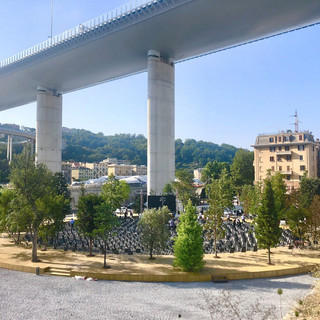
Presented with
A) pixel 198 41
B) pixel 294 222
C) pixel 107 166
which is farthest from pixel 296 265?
pixel 107 166

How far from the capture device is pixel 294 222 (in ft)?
77.7

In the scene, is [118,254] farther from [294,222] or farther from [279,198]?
[279,198]

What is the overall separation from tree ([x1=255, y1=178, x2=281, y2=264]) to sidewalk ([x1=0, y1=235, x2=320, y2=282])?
1.39 meters

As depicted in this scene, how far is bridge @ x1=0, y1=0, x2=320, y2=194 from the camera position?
37.1m

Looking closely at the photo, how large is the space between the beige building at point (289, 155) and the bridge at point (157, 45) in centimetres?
2316

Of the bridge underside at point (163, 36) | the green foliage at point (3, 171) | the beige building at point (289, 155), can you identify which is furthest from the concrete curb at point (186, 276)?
the green foliage at point (3, 171)

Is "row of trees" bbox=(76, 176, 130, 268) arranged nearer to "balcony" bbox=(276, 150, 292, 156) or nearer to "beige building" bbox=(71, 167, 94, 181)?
"balcony" bbox=(276, 150, 292, 156)

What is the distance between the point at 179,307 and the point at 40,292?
7145mm

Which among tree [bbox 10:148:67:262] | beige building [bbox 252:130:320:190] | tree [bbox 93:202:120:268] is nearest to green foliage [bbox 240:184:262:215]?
tree [bbox 93:202:120:268]

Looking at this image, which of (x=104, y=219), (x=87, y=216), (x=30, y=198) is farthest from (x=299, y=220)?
(x=30, y=198)

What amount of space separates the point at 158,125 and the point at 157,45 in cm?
1183

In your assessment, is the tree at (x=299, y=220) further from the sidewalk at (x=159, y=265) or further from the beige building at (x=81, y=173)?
the beige building at (x=81, y=173)

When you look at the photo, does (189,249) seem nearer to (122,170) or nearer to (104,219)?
(104,219)

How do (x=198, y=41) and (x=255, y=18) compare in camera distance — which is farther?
(x=198, y=41)
